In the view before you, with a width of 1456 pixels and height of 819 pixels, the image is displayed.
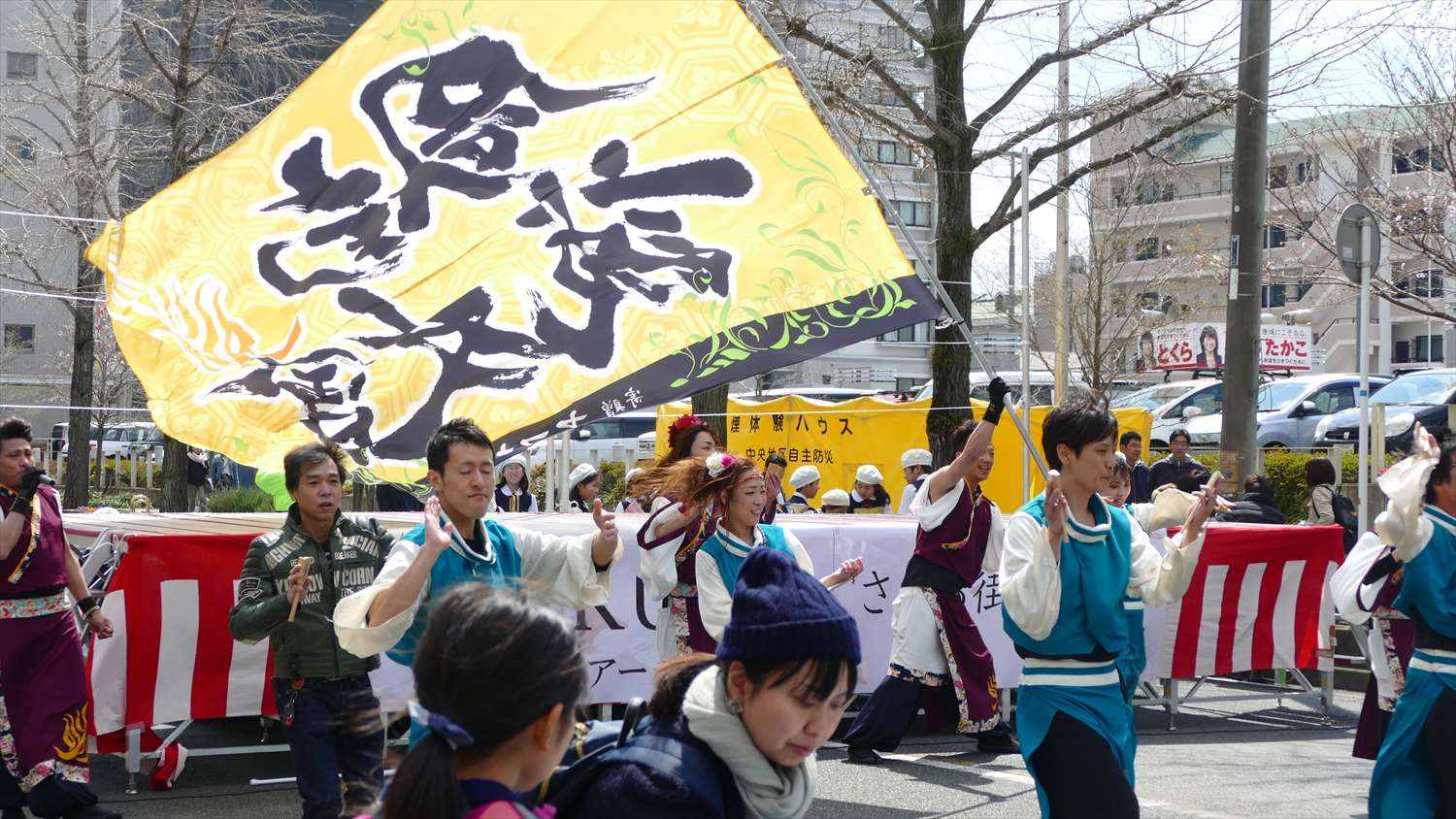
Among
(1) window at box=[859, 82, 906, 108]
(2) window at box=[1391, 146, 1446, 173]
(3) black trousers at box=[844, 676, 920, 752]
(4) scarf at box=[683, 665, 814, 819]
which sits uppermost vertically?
(2) window at box=[1391, 146, 1446, 173]

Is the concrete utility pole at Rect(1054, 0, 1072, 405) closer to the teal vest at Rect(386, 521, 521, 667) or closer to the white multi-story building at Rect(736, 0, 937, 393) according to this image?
the white multi-story building at Rect(736, 0, 937, 393)

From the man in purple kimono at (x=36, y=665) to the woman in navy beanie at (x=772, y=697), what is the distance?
194 inches

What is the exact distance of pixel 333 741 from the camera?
556cm

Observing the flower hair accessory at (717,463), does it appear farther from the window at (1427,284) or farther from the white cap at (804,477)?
the window at (1427,284)

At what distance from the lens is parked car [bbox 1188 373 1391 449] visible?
25.5 m

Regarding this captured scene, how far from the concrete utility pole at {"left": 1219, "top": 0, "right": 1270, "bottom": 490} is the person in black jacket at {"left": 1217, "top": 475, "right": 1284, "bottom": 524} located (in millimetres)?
635

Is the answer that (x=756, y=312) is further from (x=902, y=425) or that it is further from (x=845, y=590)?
(x=902, y=425)

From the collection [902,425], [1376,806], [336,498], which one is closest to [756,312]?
Answer: [336,498]

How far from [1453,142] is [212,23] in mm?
15003

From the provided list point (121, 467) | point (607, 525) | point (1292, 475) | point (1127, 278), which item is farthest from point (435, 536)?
point (1127, 278)

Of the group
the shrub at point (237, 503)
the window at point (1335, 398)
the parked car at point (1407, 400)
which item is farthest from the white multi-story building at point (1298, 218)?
the shrub at point (237, 503)

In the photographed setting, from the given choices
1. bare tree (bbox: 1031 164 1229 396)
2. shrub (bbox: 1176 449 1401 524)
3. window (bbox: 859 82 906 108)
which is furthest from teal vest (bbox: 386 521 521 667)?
bare tree (bbox: 1031 164 1229 396)

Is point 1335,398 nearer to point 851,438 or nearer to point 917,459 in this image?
point 851,438

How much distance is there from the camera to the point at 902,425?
1858cm
